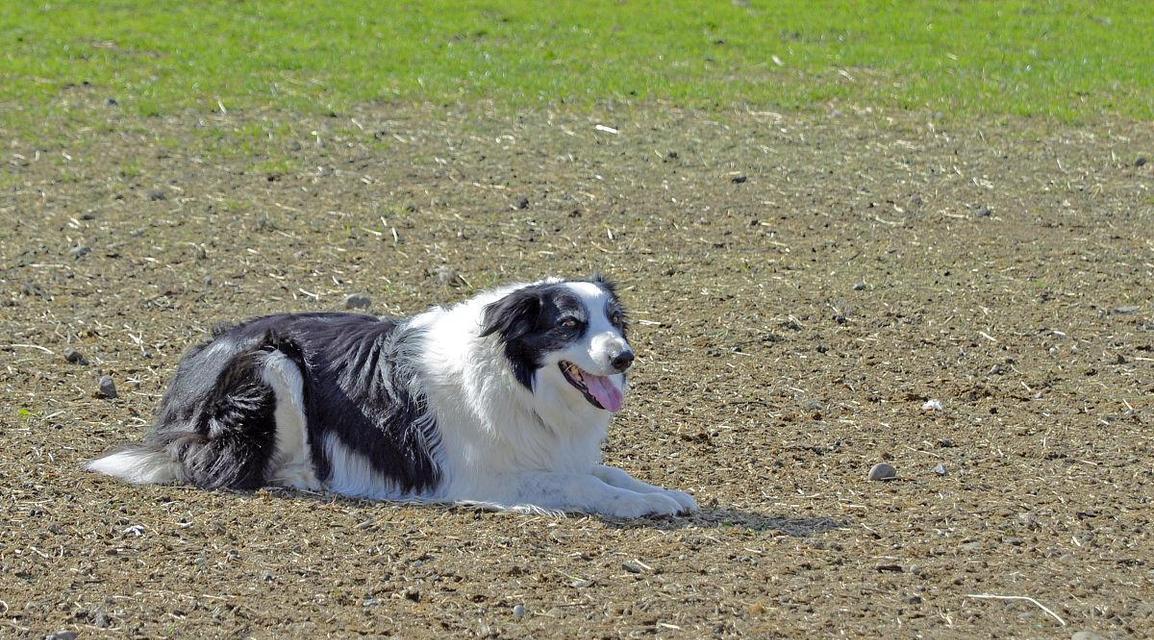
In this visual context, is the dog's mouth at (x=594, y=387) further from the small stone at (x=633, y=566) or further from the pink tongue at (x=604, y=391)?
the small stone at (x=633, y=566)

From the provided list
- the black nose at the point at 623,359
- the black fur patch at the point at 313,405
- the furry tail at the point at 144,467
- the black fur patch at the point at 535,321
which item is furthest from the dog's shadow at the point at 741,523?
the furry tail at the point at 144,467

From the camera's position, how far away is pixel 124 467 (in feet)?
22.1

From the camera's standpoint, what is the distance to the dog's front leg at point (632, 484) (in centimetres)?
647

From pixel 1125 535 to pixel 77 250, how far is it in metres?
7.56

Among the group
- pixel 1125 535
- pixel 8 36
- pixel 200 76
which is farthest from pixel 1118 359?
pixel 8 36

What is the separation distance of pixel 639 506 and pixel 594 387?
54 cm

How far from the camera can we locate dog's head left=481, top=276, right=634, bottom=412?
6340 millimetres

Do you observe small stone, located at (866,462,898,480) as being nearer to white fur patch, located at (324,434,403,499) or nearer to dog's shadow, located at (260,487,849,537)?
dog's shadow, located at (260,487,849,537)

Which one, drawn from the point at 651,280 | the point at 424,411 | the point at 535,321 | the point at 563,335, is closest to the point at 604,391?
the point at 563,335

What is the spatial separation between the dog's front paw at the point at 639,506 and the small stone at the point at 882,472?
1.11 metres

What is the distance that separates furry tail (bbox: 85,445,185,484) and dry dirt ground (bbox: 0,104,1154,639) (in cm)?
9

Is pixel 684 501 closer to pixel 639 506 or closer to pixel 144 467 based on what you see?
pixel 639 506

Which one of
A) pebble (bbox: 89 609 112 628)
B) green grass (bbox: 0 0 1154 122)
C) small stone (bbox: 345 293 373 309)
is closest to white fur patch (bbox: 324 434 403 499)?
pebble (bbox: 89 609 112 628)

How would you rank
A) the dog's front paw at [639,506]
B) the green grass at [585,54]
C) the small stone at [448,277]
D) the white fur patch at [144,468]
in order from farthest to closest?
the green grass at [585,54] → the small stone at [448,277] → the white fur patch at [144,468] → the dog's front paw at [639,506]
